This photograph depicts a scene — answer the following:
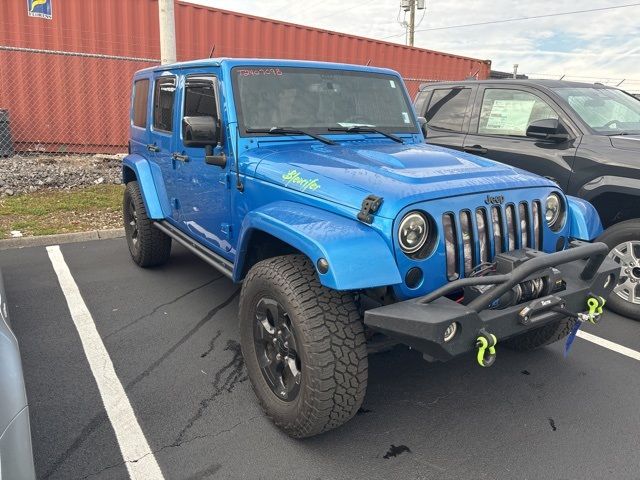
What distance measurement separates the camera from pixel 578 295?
2.54 meters

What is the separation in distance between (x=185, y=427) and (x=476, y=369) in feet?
6.20

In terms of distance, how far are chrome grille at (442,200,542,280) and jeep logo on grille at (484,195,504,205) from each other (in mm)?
26

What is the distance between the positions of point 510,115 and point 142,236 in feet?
12.6

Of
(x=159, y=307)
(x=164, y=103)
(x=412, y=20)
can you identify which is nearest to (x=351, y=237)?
(x=159, y=307)

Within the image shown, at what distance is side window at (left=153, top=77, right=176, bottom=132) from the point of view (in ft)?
13.7

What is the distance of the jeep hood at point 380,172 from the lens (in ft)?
8.08

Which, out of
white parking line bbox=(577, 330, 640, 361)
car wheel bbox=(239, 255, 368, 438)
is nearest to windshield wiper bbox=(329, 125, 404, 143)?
car wheel bbox=(239, 255, 368, 438)

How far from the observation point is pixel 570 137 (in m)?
4.48

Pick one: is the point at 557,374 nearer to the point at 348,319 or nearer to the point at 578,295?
the point at 578,295

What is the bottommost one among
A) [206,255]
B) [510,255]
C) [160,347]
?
[160,347]

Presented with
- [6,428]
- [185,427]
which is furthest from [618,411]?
[6,428]

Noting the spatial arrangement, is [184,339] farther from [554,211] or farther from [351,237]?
[554,211]

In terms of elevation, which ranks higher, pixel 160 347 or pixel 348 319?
pixel 348 319

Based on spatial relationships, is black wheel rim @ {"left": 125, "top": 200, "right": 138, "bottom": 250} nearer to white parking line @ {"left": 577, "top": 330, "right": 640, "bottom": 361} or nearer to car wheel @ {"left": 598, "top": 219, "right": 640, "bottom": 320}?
white parking line @ {"left": 577, "top": 330, "right": 640, "bottom": 361}
